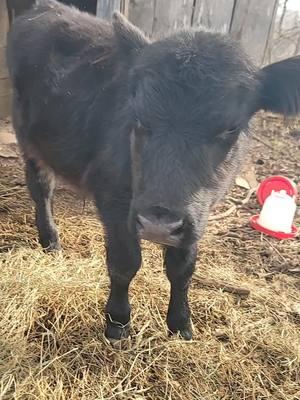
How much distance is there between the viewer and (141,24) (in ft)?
18.8

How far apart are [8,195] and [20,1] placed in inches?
96.2

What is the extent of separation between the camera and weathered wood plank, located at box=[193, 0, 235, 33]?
6129 millimetres

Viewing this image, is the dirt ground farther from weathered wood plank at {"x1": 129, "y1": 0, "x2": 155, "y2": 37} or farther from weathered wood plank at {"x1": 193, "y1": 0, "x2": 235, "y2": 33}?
weathered wood plank at {"x1": 193, "y1": 0, "x2": 235, "y2": 33}

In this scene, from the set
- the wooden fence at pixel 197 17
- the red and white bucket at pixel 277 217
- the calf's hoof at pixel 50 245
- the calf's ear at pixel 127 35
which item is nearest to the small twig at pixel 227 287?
the red and white bucket at pixel 277 217

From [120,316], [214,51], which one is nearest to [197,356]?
[120,316]

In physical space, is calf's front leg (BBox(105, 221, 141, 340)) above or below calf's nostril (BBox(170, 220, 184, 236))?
below

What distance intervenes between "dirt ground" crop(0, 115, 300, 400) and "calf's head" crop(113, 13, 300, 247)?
1.59 feet

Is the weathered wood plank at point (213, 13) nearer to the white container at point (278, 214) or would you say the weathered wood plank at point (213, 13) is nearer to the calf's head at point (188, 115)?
the white container at point (278, 214)

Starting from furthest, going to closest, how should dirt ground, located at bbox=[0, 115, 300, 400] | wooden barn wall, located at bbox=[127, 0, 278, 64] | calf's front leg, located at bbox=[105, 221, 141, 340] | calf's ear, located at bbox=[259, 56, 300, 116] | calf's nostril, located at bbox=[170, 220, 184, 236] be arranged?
wooden barn wall, located at bbox=[127, 0, 278, 64], calf's front leg, located at bbox=[105, 221, 141, 340], dirt ground, located at bbox=[0, 115, 300, 400], calf's ear, located at bbox=[259, 56, 300, 116], calf's nostril, located at bbox=[170, 220, 184, 236]

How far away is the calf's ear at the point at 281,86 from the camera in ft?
8.95

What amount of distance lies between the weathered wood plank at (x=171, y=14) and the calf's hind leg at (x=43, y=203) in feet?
7.86

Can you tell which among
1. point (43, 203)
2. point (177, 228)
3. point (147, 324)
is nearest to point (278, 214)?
point (147, 324)

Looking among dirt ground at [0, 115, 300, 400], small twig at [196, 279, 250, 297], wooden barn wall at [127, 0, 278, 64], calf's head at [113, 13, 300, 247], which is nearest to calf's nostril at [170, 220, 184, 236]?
calf's head at [113, 13, 300, 247]

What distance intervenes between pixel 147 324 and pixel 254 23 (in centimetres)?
478
